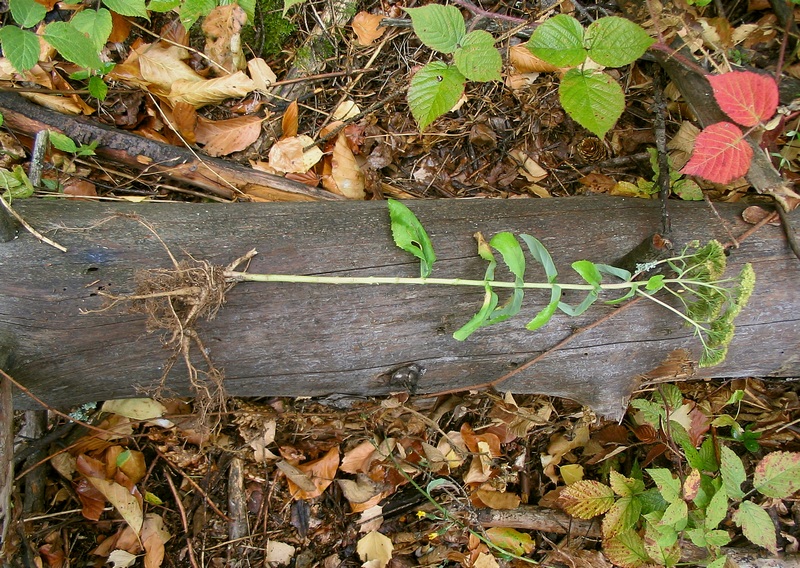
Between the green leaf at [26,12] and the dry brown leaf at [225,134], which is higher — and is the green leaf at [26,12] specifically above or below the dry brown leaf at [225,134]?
above

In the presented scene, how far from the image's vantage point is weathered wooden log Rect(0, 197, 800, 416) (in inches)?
58.1

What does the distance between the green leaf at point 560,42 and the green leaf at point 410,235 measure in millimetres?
597

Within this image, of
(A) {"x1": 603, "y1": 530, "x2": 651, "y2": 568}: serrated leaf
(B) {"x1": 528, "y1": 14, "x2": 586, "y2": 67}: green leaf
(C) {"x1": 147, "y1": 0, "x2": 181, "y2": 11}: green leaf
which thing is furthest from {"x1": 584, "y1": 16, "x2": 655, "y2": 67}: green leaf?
(A) {"x1": 603, "y1": 530, "x2": 651, "y2": 568}: serrated leaf

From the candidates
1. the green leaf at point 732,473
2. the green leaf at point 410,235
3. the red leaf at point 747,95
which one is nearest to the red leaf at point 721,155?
the red leaf at point 747,95

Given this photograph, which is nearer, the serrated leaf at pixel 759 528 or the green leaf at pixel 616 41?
the green leaf at pixel 616 41

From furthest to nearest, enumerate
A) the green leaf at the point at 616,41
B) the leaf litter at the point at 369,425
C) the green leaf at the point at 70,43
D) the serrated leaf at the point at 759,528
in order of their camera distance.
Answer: the leaf litter at the point at 369,425 → the serrated leaf at the point at 759,528 → the green leaf at the point at 70,43 → the green leaf at the point at 616,41

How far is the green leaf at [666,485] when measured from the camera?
1817 mm

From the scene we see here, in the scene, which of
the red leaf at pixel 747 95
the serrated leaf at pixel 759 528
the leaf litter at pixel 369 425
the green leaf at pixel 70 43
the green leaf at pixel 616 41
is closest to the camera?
the red leaf at pixel 747 95

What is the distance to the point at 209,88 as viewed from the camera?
211 centimetres

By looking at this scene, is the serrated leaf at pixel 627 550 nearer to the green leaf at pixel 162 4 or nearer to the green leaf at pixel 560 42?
the green leaf at pixel 560 42

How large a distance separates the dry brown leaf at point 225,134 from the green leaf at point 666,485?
6.18 ft

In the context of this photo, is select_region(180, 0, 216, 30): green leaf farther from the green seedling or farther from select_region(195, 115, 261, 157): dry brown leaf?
the green seedling

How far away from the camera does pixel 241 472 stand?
222 centimetres

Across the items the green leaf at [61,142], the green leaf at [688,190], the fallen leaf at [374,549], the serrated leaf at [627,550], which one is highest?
the green leaf at [61,142]
